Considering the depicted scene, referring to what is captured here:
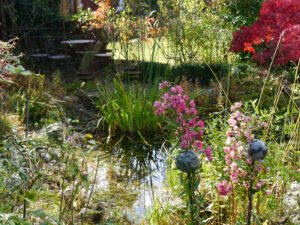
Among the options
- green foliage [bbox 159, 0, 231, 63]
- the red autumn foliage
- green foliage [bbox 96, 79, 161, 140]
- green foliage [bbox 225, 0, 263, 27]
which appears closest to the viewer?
green foliage [bbox 96, 79, 161, 140]

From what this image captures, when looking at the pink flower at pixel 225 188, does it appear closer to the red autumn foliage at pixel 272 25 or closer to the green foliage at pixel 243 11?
the red autumn foliage at pixel 272 25

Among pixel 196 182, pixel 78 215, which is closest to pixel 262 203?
pixel 196 182

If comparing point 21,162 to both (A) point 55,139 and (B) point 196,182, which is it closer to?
(A) point 55,139

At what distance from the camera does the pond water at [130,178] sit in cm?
366

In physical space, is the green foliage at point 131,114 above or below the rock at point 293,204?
below

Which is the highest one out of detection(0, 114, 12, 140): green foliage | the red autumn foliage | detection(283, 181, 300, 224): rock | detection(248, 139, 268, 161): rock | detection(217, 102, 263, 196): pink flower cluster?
the red autumn foliage

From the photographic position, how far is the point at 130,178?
4.24 m

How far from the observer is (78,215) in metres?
3.33

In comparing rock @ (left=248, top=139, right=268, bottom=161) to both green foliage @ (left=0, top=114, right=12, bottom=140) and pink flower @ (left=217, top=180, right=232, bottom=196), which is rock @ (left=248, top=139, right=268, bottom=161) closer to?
pink flower @ (left=217, top=180, right=232, bottom=196)

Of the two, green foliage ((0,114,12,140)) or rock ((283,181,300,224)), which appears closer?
rock ((283,181,300,224))

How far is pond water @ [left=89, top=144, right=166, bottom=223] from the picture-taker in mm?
3662

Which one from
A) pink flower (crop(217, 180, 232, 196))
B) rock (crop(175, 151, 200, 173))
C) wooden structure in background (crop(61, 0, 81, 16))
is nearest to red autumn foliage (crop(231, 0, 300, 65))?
pink flower (crop(217, 180, 232, 196))

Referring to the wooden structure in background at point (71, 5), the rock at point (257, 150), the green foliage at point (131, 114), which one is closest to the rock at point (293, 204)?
the rock at point (257, 150)

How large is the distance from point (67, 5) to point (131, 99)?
25.5 ft
